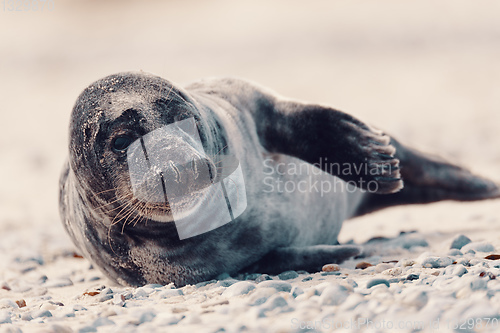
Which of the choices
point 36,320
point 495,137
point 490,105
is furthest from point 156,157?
point 490,105

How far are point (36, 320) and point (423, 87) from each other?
37.4 ft

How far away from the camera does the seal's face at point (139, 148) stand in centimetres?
276

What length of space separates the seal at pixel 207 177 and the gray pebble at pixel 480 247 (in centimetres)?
52

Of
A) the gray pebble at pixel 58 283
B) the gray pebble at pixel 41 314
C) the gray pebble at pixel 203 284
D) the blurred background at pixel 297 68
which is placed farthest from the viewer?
the blurred background at pixel 297 68

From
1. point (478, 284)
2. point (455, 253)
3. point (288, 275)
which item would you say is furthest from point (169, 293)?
point (455, 253)

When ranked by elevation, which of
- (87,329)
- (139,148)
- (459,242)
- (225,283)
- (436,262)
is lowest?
(459,242)

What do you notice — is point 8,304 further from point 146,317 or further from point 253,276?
point 253,276

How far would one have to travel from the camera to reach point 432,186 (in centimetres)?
499

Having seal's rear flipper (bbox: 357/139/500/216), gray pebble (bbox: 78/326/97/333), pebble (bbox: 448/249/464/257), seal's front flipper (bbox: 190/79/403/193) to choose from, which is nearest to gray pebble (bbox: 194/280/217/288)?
gray pebble (bbox: 78/326/97/333)

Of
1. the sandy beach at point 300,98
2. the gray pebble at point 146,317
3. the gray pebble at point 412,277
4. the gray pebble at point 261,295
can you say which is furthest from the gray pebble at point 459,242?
the gray pebble at point 146,317

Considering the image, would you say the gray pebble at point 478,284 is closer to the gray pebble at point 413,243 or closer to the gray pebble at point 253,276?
the gray pebble at point 253,276

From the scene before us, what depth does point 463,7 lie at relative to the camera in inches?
846

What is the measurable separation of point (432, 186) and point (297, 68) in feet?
36.9

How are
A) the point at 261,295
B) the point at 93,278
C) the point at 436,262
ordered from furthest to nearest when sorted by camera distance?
the point at 93,278 < the point at 436,262 < the point at 261,295
